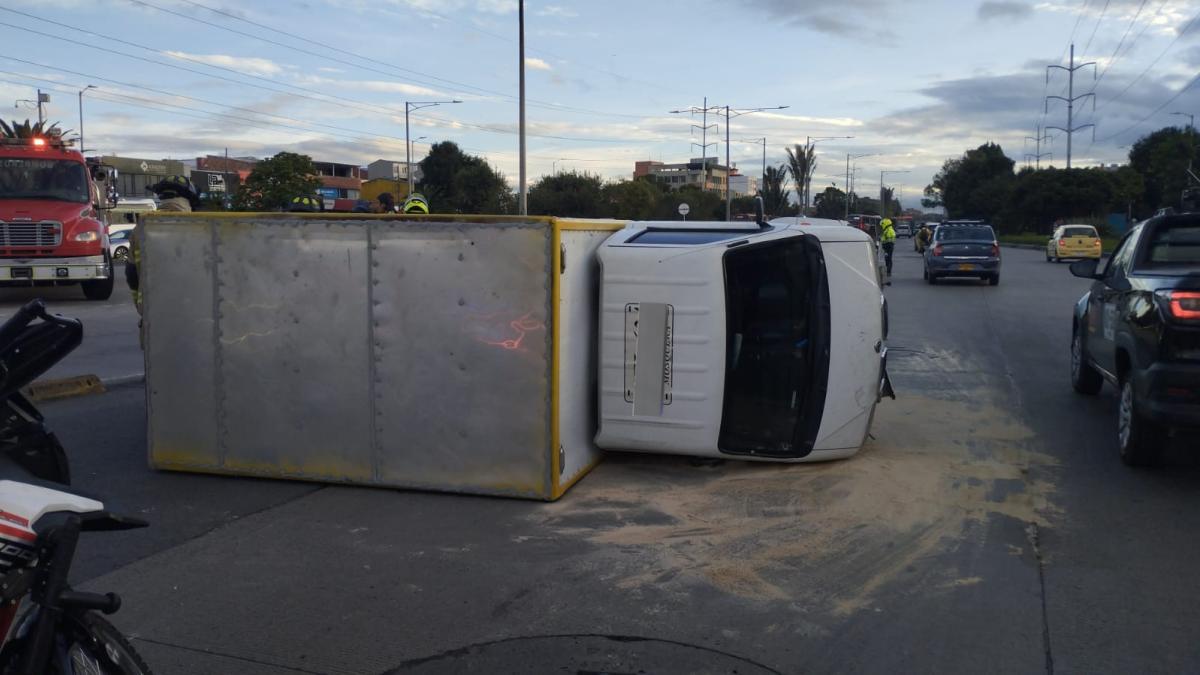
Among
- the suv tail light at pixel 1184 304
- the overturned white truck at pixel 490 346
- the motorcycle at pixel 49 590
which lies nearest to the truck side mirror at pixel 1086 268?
the suv tail light at pixel 1184 304

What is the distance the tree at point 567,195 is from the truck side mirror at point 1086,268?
113ft

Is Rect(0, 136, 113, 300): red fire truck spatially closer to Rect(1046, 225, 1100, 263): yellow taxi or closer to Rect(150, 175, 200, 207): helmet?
Rect(150, 175, 200, 207): helmet

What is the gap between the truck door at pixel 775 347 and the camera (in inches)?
279

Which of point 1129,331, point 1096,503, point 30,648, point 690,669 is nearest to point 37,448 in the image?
point 30,648

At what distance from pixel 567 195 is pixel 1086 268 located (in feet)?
126

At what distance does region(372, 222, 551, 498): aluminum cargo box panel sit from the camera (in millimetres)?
6539

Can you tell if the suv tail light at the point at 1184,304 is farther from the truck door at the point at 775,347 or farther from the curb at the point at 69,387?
the curb at the point at 69,387

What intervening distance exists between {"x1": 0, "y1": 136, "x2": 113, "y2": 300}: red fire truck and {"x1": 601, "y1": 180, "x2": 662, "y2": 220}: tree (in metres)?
28.8

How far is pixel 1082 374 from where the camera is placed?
33.2 feet

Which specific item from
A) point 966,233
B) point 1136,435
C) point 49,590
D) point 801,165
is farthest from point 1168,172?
point 49,590

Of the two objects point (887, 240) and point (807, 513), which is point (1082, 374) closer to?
point (807, 513)

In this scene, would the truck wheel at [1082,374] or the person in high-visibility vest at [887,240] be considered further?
the person in high-visibility vest at [887,240]

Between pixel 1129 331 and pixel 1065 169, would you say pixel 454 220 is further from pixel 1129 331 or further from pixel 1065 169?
pixel 1065 169

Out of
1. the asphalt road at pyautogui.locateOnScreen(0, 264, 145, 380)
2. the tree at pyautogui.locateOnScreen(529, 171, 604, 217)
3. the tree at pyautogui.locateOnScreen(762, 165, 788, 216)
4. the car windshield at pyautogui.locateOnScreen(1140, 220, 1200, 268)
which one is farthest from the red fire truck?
the tree at pyautogui.locateOnScreen(762, 165, 788, 216)
